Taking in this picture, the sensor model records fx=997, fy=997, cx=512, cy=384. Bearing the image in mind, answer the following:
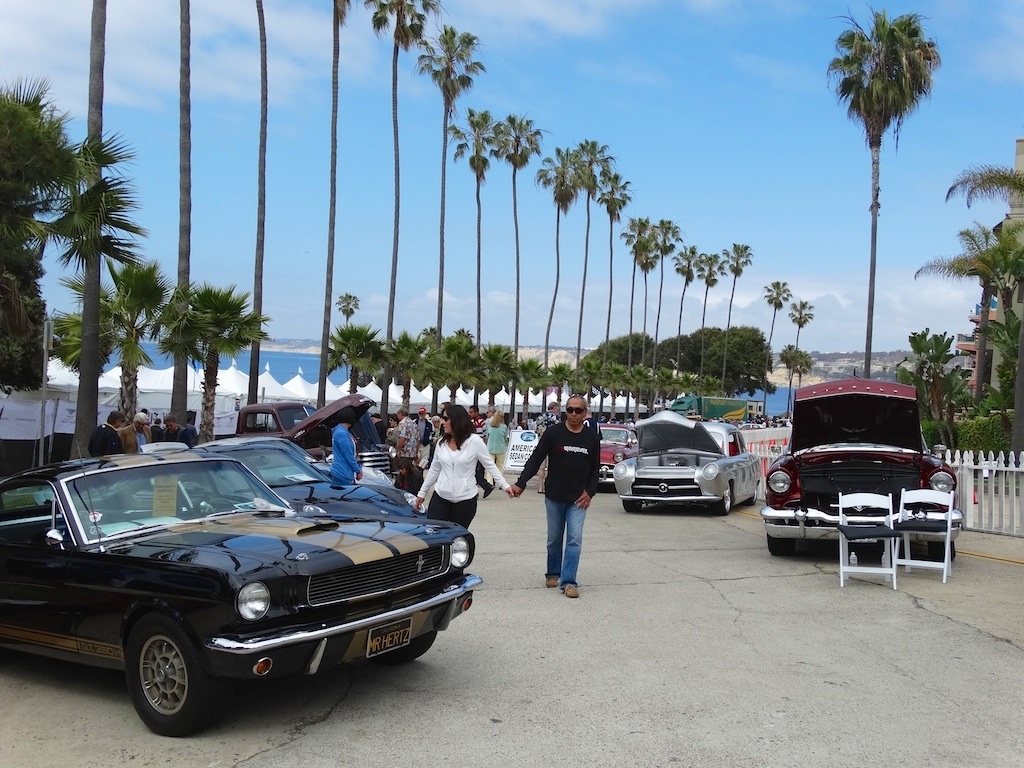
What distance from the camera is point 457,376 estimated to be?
5194 cm

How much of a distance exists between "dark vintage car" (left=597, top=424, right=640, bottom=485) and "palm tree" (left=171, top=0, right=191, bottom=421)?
10.0 m

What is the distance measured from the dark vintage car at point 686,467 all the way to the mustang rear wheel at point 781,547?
4461 mm

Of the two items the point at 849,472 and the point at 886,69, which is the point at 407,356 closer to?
the point at 886,69

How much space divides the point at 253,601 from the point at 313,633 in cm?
34

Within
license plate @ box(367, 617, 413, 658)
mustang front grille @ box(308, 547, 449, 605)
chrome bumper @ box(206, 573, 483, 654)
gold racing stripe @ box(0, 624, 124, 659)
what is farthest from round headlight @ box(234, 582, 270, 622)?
gold racing stripe @ box(0, 624, 124, 659)

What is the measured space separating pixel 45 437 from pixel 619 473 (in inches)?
548

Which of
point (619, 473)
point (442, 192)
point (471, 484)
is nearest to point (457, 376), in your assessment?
point (442, 192)

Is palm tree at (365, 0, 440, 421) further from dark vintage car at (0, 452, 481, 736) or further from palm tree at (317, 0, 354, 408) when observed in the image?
dark vintage car at (0, 452, 481, 736)

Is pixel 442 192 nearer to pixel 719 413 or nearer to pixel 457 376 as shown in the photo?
pixel 457 376

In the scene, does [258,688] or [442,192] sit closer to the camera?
[258,688]

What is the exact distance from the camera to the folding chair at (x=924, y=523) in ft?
32.4

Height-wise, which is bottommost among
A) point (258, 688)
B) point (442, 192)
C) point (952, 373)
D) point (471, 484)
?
point (258, 688)

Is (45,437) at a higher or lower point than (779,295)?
lower

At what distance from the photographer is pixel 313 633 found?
5.06 m
